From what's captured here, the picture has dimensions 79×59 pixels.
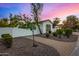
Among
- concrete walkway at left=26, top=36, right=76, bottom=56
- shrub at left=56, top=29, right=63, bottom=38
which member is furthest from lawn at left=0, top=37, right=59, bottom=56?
shrub at left=56, top=29, right=63, bottom=38

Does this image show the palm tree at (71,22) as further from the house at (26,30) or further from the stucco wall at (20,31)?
the stucco wall at (20,31)

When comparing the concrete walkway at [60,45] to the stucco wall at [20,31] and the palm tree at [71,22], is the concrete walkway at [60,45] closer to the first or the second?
the stucco wall at [20,31]

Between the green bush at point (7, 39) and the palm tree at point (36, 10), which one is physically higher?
the palm tree at point (36, 10)

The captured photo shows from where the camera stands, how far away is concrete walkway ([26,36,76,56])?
5.12m

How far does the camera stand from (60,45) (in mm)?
5145

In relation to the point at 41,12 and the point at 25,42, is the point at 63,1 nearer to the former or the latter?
the point at 41,12

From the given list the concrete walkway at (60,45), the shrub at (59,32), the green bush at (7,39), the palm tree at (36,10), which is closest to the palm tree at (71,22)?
the shrub at (59,32)

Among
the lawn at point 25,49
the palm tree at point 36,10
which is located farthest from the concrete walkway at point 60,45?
the palm tree at point 36,10

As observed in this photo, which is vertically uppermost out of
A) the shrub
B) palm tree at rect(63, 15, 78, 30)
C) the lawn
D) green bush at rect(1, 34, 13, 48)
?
palm tree at rect(63, 15, 78, 30)

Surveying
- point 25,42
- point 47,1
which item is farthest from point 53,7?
point 25,42

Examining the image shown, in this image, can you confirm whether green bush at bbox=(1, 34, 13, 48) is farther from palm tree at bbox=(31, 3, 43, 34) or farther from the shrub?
the shrub

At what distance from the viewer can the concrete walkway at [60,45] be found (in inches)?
201

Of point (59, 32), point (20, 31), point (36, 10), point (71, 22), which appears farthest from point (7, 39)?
point (71, 22)

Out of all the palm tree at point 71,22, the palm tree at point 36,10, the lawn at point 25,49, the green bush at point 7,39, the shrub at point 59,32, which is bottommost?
the lawn at point 25,49
